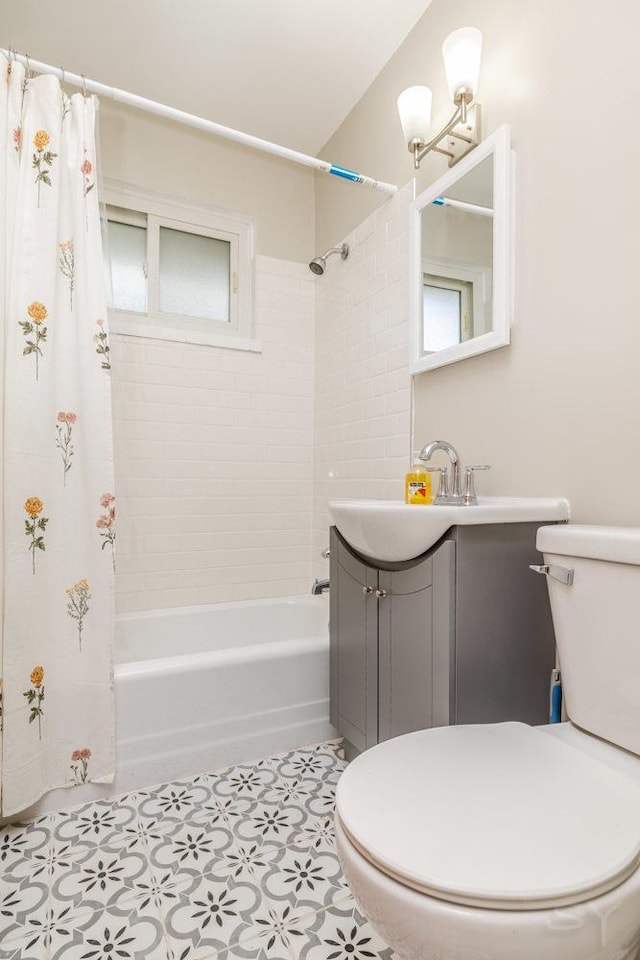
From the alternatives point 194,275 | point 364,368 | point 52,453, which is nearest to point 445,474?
point 364,368

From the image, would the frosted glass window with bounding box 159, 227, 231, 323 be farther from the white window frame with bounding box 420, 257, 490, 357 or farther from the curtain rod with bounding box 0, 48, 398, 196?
the white window frame with bounding box 420, 257, 490, 357

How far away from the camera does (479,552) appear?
1.21 metres

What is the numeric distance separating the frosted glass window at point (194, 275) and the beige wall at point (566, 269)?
1.30 meters

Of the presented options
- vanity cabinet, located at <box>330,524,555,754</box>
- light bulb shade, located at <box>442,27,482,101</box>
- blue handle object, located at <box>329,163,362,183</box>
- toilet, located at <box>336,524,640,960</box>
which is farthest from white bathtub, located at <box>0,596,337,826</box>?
light bulb shade, located at <box>442,27,482,101</box>

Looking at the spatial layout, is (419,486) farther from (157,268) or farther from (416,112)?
(157,268)

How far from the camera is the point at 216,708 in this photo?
5.52 ft

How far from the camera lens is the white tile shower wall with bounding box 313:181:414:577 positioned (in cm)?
195

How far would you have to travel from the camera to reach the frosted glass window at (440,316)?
164cm

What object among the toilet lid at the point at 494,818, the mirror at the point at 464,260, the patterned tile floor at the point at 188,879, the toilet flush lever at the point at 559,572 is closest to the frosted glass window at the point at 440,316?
the mirror at the point at 464,260

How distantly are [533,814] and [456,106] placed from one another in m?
1.88

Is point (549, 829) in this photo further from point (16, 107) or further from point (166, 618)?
point (16, 107)

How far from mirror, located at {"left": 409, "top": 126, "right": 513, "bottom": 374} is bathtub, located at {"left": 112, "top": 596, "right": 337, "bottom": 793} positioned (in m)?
1.13

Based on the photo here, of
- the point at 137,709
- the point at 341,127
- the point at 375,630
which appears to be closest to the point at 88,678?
the point at 137,709

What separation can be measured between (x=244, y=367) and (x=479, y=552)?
1607mm
